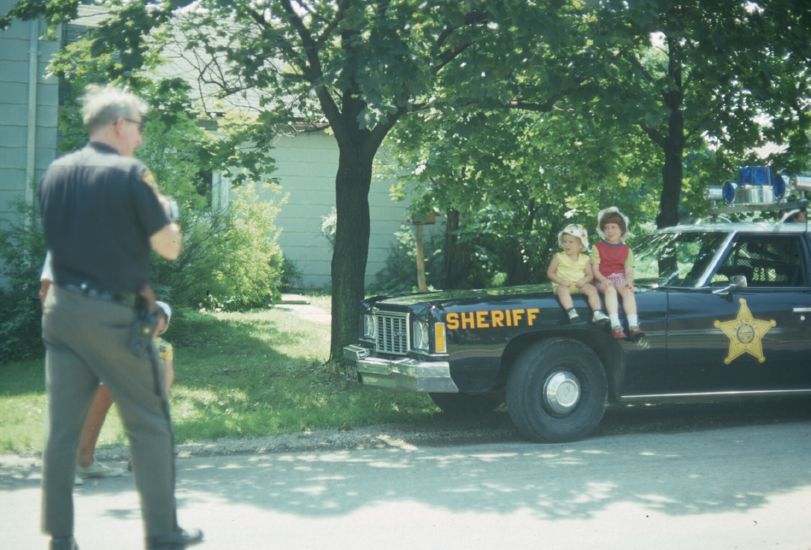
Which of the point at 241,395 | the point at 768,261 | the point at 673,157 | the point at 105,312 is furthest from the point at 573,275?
the point at 673,157

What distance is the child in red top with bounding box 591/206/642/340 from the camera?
24.4 ft

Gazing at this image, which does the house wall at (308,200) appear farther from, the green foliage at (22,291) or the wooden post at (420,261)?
the green foliage at (22,291)

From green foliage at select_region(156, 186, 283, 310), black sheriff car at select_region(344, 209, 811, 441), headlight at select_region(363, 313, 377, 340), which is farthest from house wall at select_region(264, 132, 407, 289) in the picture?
black sheriff car at select_region(344, 209, 811, 441)

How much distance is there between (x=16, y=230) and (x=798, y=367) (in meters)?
8.73

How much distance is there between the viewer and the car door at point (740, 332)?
764 cm

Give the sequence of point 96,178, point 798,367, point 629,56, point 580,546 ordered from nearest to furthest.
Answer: point 96,178 < point 580,546 < point 798,367 < point 629,56

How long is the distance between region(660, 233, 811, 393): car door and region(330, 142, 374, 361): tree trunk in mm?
3654

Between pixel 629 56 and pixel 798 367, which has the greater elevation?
pixel 629 56

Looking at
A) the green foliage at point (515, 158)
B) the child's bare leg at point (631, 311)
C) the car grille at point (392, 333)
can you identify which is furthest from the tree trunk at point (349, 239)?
the child's bare leg at point (631, 311)

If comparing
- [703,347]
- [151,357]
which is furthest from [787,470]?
Answer: [151,357]

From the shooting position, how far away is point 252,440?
7.43 metres

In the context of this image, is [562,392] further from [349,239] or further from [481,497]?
[349,239]

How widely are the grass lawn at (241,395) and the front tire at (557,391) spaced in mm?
1378

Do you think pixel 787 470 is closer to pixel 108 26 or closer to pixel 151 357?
pixel 151 357
